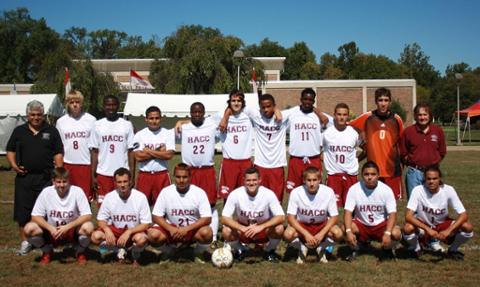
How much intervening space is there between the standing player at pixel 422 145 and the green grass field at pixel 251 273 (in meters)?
1.03

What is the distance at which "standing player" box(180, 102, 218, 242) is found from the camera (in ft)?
21.6

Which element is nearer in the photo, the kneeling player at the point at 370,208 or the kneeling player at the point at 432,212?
the kneeling player at the point at 432,212

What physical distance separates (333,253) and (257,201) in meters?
1.16

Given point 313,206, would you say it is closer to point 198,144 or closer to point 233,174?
point 233,174

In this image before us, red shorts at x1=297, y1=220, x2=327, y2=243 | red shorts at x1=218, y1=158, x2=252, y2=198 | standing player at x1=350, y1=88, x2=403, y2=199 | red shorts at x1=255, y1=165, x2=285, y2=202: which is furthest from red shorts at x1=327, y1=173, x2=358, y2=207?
red shorts at x1=218, y1=158, x2=252, y2=198

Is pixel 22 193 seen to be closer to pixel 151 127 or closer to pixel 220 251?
pixel 151 127

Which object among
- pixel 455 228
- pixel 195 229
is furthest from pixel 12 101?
pixel 455 228

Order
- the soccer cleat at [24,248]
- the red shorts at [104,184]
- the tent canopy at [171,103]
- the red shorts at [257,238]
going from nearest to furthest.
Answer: the red shorts at [257,238]
the soccer cleat at [24,248]
the red shorts at [104,184]
the tent canopy at [171,103]

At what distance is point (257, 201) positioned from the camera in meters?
5.74

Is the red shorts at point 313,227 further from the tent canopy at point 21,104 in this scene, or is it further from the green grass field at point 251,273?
the tent canopy at point 21,104

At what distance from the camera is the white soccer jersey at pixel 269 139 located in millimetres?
6746

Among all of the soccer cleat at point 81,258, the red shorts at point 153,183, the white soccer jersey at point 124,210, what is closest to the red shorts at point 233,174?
the red shorts at point 153,183

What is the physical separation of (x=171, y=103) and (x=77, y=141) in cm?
1636

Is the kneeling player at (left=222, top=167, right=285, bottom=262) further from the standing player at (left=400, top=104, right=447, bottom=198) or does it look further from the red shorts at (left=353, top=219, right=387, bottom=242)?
the standing player at (left=400, top=104, right=447, bottom=198)
